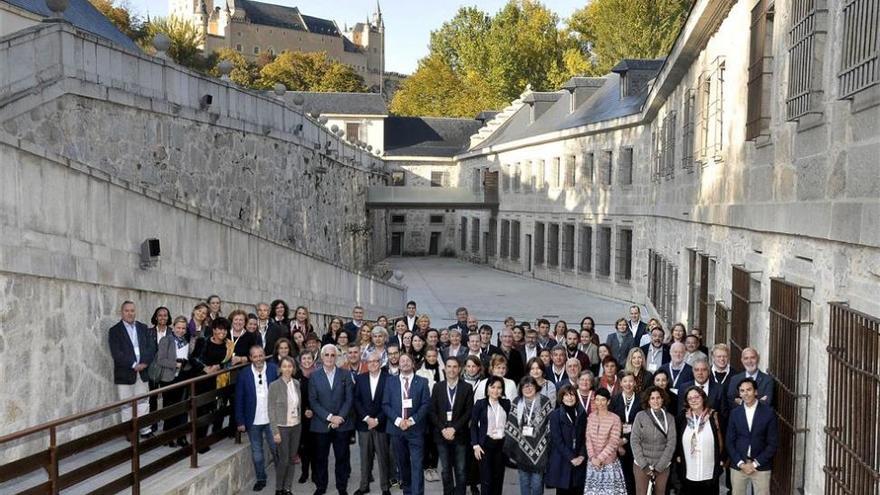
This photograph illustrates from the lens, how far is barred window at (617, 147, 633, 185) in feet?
99.9

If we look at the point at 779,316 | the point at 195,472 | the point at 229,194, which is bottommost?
the point at 195,472

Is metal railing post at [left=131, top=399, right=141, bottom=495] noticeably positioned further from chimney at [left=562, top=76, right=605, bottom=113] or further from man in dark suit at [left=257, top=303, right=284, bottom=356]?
chimney at [left=562, top=76, right=605, bottom=113]

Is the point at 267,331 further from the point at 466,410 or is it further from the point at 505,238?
the point at 505,238

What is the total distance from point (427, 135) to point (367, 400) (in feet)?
174

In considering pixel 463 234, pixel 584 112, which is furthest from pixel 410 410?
pixel 463 234

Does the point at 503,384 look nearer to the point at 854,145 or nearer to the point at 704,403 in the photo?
the point at 704,403

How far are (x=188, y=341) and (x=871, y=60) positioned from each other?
7239 mm

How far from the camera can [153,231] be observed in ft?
36.1

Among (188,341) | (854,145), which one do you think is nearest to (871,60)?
(854,145)

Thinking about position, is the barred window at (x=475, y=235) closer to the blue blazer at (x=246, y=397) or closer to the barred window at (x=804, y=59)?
the blue blazer at (x=246, y=397)

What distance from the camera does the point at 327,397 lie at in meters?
9.48

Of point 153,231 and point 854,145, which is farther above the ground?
point 854,145

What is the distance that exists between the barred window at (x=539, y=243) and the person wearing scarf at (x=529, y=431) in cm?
3153

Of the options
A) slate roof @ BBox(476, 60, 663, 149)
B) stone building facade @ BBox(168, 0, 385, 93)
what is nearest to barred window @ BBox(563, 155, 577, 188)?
slate roof @ BBox(476, 60, 663, 149)
